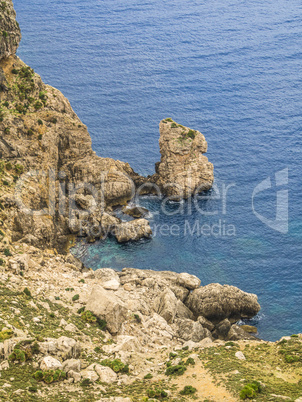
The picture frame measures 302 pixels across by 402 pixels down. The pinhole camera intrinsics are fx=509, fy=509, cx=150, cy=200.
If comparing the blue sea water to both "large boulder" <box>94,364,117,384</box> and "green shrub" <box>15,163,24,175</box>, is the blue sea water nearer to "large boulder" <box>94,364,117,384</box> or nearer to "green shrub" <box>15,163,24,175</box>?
"green shrub" <box>15,163,24,175</box>

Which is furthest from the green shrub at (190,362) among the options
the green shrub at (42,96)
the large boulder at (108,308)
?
the green shrub at (42,96)

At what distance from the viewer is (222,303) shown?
93375 millimetres

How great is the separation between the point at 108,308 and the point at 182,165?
199 feet

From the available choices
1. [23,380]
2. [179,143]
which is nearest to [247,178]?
[179,143]

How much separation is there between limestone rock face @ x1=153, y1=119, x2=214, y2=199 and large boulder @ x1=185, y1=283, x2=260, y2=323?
3886 cm

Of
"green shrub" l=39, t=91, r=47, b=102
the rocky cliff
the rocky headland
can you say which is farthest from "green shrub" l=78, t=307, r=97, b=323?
"green shrub" l=39, t=91, r=47, b=102

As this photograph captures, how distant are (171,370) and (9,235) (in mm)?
37695

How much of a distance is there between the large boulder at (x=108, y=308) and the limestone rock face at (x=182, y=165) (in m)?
54.5

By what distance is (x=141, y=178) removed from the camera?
131 m

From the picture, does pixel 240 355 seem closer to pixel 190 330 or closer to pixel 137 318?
Result: pixel 190 330

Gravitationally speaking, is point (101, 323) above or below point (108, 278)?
above

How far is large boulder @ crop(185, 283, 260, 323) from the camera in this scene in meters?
93.1

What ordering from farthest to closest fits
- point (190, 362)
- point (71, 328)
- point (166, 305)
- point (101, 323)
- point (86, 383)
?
point (166, 305) → point (101, 323) → point (71, 328) → point (190, 362) → point (86, 383)

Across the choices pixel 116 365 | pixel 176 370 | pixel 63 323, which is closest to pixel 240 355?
pixel 176 370
